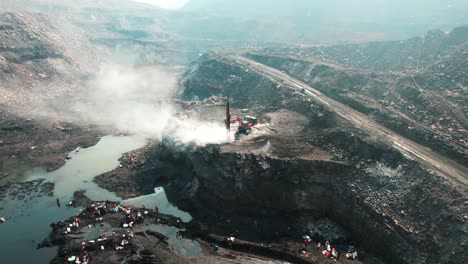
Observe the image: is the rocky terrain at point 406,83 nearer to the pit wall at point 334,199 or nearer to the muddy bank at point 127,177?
the pit wall at point 334,199

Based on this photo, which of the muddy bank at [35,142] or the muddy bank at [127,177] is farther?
the muddy bank at [35,142]

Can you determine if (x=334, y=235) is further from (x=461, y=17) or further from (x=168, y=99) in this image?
(x=461, y=17)

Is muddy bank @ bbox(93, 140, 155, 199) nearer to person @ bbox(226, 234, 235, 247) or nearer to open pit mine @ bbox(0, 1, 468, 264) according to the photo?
open pit mine @ bbox(0, 1, 468, 264)

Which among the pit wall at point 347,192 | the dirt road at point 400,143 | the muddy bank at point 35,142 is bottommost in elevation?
the muddy bank at point 35,142

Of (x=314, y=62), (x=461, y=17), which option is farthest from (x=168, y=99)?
(x=461, y=17)

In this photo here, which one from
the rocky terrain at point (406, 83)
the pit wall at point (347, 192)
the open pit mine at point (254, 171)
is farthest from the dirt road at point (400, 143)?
the pit wall at point (347, 192)
